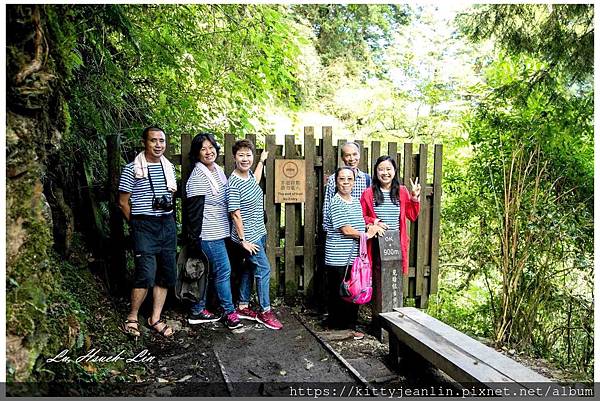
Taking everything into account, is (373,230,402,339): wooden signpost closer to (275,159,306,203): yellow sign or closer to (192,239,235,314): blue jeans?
(275,159,306,203): yellow sign

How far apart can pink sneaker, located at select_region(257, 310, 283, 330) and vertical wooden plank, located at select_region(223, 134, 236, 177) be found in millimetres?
1464

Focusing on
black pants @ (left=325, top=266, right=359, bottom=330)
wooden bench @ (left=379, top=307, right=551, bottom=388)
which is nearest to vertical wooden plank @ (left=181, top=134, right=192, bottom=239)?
black pants @ (left=325, top=266, right=359, bottom=330)

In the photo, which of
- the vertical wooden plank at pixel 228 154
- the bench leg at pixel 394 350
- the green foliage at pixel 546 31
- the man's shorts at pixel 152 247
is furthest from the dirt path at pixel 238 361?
→ the green foliage at pixel 546 31

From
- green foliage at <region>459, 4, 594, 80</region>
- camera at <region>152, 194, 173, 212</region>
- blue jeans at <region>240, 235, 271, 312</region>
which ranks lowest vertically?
blue jeans at <region>240, 235, 271, 312</region>

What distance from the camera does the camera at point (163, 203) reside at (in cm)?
430

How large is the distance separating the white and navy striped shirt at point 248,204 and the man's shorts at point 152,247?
1.84ft

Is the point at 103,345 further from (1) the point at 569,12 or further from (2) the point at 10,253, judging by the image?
(1) the point at 569,12

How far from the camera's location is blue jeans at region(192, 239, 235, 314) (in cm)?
470

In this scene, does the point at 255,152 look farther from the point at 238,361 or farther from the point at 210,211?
the point at 238,361

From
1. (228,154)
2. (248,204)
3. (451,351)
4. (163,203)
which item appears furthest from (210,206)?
(451,351)

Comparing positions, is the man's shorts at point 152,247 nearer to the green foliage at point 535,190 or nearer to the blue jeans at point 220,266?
the blue jeans at point 220,266

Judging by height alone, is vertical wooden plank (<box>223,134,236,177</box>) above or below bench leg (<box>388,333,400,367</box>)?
above

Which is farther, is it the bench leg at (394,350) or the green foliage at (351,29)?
the green foliage at (351,29)

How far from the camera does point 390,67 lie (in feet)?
48.8
